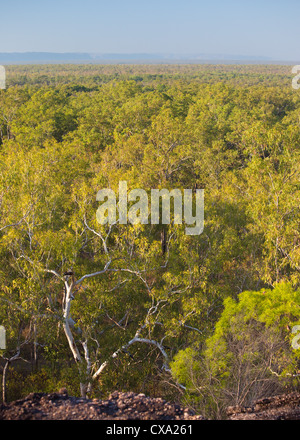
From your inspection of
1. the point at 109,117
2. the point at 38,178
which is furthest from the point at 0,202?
the point at 109,117

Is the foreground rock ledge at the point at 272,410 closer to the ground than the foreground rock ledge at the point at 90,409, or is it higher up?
closer to the ground

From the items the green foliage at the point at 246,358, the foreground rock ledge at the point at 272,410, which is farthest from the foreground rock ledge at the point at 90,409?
the green foliage at the point at 246,358

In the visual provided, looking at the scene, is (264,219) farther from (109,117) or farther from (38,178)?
(109,117)

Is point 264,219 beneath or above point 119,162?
beneath

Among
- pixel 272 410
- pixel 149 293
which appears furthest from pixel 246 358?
pixel 149 293

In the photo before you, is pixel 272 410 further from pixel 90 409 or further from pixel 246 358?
pixel 90 409

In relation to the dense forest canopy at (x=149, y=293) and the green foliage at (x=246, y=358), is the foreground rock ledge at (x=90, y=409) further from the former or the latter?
the dense forest canopy at (x=149, y=293)
